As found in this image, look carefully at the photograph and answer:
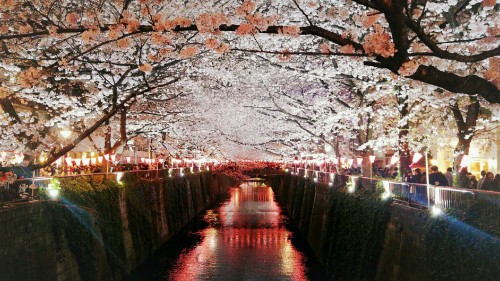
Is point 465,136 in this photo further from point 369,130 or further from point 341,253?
point 341,253

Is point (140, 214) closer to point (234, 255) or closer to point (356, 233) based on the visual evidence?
point (234, 255)

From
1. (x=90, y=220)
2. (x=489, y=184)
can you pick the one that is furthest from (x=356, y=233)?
(x=90, y=220)

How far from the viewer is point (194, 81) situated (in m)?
25.9

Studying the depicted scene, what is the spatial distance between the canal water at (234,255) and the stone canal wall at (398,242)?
181 cm

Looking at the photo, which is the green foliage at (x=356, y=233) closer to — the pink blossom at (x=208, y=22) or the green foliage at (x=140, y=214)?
the pink blossom at (x=208, y=22)

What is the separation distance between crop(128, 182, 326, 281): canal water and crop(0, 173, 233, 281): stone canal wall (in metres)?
1.04

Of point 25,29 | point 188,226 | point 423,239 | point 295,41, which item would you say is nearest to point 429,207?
point 423,239

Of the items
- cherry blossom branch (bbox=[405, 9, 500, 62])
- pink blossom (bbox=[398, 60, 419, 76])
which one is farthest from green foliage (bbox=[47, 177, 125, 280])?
cherry blossom branch (bbox=[405, 9, 500, 62])

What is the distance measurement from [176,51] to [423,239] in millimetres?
10758

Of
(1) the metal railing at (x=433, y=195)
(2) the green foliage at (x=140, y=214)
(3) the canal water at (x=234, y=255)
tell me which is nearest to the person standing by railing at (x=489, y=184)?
(1) the metal railing at (x=433, y=195)

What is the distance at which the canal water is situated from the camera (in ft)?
64.7

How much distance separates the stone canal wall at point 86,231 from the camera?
10.2m

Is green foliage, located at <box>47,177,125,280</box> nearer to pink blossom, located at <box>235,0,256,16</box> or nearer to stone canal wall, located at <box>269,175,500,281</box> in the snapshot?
pink blossom, located at <box>235,0,256,16</box>

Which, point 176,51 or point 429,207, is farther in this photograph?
point 176,51
